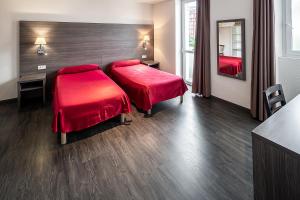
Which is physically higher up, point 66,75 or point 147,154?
point 66,75

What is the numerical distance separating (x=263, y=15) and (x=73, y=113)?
121 inches

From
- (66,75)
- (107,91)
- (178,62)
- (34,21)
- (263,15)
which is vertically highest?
(34,21)

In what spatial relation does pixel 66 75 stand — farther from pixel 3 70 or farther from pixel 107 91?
pixel 107 91

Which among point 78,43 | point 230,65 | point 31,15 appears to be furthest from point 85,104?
point 31,15

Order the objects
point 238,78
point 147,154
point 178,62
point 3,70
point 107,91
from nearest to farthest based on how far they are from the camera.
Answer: point 147,154 → point 107,91 → point 238,78 → point 3,70 → point 178,62

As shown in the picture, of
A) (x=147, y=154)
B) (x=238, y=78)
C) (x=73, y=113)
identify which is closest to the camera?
(x=147, y=154)

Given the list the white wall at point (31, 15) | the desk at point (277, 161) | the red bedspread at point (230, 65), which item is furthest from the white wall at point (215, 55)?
the white wall at point (31, 15)

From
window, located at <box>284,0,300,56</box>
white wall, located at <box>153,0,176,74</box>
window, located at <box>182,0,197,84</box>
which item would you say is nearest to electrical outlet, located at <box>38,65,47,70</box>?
white wall, located at <box>153,0,176,74</box>

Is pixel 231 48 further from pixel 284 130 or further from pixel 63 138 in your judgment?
pixel 63 138

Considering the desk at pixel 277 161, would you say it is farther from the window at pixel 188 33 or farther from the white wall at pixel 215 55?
the window at pixel 188 33

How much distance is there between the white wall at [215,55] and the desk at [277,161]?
8.14ft

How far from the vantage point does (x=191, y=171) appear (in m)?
2.07

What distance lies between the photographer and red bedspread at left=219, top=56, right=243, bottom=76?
3696 millimetres

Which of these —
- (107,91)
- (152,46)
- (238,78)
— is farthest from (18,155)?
(152,46)
